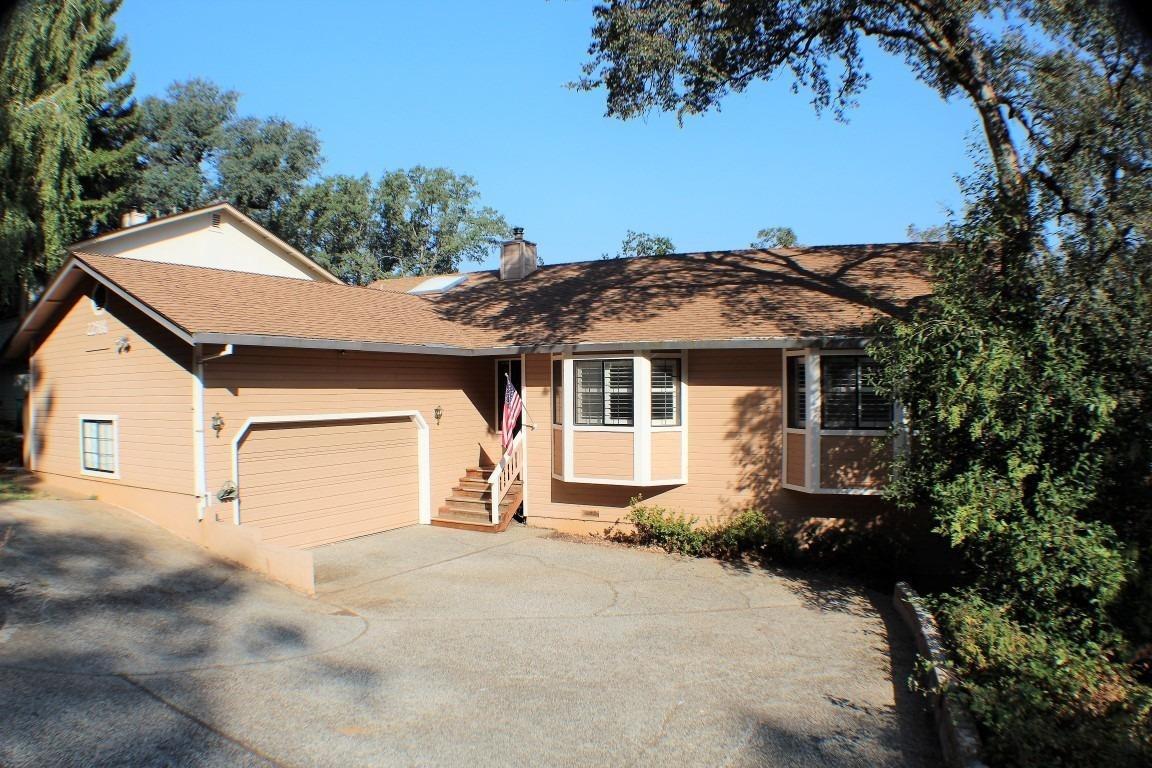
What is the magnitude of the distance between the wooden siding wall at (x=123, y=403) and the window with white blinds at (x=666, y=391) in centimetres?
708

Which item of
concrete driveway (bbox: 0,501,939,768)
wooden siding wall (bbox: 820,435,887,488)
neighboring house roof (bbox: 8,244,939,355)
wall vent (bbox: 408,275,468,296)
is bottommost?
concrete driveway (bbox: 0,501,939,768)

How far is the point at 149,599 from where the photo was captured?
8.18 m

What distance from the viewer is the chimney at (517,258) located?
1930cm

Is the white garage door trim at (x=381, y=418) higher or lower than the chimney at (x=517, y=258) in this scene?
lower

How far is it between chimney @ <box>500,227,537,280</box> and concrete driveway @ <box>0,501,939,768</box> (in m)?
9.88

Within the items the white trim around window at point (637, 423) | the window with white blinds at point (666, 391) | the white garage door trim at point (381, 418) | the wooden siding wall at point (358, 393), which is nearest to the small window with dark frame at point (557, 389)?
the white trim around window at point (637, 423)

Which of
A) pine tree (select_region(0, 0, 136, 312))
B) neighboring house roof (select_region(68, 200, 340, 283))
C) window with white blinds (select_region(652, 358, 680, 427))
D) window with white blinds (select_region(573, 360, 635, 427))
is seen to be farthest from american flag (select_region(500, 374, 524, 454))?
pine tree (select_region(0, 0, 136, 312))

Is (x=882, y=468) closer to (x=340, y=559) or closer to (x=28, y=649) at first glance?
(x=340, y=559)

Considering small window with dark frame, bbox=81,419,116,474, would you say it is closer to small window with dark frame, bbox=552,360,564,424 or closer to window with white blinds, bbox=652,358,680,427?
small window with dark frame, bbox=552,360,564,424

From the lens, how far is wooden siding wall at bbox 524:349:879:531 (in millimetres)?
12359

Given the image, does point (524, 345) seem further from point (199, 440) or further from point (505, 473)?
point (199, 440)

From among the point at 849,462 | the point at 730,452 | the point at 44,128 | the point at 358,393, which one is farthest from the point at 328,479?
the point at 44,128

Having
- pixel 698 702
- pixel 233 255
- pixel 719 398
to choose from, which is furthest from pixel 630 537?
pixel 233 255

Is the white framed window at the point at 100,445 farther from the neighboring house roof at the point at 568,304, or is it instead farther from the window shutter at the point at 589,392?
the window shutter at the point at 589,392
